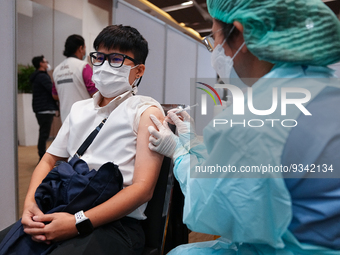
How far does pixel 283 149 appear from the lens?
0.56 m

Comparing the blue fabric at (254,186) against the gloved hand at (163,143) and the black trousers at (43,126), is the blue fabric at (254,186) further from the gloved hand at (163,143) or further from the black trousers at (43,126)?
the black trousers at (43,126)

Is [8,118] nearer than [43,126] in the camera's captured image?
Yes

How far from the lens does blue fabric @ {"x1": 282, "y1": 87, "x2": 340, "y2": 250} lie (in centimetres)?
56

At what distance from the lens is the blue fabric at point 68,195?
2.87 feet

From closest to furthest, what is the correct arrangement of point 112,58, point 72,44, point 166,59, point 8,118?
point 112,58, point 8,118, point 72,44, point 166,59

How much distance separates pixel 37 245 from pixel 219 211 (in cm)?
69

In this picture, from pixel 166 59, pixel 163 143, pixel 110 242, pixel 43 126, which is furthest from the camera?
pixel 166 59

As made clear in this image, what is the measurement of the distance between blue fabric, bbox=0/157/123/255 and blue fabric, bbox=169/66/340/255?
14.4 inches

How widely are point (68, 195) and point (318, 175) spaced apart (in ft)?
2.68

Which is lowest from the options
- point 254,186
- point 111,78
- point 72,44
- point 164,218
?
point 164,218

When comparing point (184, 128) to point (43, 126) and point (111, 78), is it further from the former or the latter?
point (43, 126)

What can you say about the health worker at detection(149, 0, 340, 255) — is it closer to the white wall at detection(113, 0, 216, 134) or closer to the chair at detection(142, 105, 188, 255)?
the chair at detection(142, 105, 188, 255)

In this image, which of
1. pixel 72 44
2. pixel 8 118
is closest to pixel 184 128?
pixel 8 118

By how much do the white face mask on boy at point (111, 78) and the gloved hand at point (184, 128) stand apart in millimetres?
330
